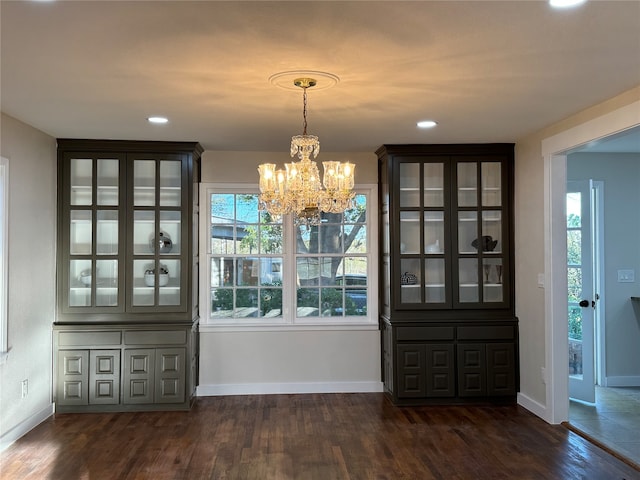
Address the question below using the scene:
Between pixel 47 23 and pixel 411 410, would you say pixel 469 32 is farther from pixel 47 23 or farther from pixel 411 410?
pixel 411 410

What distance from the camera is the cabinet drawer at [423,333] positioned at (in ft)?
16.7

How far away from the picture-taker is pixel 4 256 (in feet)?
12.9

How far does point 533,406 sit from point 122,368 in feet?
12.6

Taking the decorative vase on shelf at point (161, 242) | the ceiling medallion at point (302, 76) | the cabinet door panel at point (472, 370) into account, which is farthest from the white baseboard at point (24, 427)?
the cabinet door panel at point (472, 370)

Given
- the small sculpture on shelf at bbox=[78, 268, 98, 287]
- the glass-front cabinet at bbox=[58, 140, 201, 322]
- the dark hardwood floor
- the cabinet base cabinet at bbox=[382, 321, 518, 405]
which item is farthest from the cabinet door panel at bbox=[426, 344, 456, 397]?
the small sculpture on shelf at bbox=[78, 268, 98, 287]

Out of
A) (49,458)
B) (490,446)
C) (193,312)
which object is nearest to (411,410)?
(490,446)

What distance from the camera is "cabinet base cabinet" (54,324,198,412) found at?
15.8 feet

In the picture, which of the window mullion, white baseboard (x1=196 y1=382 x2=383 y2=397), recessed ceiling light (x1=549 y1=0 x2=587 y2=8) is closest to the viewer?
recessed ceiling light (x1=549 y1=0 x2=587 y2=8)

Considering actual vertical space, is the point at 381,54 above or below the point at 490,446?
above

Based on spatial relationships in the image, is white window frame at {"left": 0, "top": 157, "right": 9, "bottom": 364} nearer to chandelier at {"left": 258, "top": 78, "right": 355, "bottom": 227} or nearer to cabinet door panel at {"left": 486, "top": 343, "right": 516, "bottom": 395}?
chandelier at {"left": 258, "top": 78, "right": 355, "bottom": 227}

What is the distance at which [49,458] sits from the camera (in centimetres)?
371

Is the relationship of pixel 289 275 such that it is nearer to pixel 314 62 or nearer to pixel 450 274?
pixel 450 274

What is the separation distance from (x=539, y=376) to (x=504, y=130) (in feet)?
7.35

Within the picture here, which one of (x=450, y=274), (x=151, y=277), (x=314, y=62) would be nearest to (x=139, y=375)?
(x=151, y=277)
